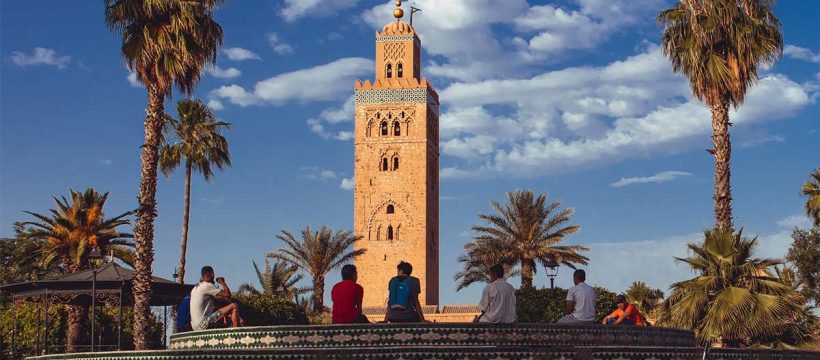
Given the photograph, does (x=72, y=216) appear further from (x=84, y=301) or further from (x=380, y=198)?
(x=380, y=198)

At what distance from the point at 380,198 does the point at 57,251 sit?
3153 centimetres

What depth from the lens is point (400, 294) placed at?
13.5m

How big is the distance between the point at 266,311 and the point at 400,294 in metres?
28.9

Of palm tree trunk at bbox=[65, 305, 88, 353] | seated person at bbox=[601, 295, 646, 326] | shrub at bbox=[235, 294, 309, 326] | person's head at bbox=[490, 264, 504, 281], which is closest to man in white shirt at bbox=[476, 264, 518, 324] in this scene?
person's head at bbox=[490, 264, 504, 281]

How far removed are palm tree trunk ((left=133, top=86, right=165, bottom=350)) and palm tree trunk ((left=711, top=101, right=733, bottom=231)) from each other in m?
12.3

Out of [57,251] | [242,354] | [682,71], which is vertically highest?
[682,71]

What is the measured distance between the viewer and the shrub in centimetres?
4091

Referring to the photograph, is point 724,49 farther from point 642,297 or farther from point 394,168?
point 394,168

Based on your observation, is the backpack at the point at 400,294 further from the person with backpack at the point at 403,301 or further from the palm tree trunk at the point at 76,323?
the palm tree trunk at the point at 76,323

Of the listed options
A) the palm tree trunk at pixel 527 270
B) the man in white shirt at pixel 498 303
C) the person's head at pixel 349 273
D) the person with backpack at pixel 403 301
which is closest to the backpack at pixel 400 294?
the person with backpack at pixel 403 301

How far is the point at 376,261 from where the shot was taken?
6894 cm

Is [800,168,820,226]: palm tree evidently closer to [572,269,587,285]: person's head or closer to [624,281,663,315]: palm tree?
[624,281,663,315]: palm tree

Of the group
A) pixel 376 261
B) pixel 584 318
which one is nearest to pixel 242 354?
pixel 584 318

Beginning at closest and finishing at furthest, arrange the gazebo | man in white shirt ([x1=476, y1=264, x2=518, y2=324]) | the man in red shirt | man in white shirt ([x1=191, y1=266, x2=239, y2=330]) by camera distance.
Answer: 1. man in white shirt ([x1=476, y1=264, x2=518, y2=324])
2. the man in red shirt
3. man in white shirt ([x1=191, y1=266, x2=239, y2=330])
4. the gazebo
